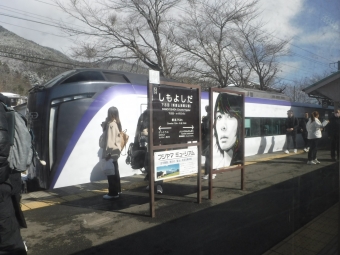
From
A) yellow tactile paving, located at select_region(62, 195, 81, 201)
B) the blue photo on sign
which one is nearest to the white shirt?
the blue photo on sign

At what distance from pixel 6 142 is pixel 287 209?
11.6ft

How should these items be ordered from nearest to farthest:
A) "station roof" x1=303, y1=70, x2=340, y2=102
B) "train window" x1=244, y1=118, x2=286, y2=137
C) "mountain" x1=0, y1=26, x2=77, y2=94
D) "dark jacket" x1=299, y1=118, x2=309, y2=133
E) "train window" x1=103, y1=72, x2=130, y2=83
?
1. "mountain" x1=0, y1=26, x2=77, y2=94
2. "station roof" x1=303, y1=70, x2=340, y2=102
3. "train window" x1=103, y1=72, x2=130, y2=83
4. "dark jacket" x1=299, y1=118, x2=309, y2=133
5. "train window" x1=244, y1=118, x2=286, y2=137

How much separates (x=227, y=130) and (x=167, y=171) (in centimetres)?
143

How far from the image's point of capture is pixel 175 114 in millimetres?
4012

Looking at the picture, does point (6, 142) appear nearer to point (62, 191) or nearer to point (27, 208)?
point (27, 208)

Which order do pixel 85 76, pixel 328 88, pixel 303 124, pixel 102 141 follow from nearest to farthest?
pixel 328 88 → pixel 85 76 → pixel 102 141 → pixel 303 124

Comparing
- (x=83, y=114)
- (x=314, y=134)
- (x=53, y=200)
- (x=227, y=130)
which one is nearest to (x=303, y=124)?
(x=314, y=134)

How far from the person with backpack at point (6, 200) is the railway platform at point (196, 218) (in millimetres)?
365

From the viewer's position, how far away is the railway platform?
3.00 metres

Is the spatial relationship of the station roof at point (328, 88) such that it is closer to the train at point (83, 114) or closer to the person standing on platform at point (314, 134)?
the train at point (83, 114)

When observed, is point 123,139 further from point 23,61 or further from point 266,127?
point 266,127

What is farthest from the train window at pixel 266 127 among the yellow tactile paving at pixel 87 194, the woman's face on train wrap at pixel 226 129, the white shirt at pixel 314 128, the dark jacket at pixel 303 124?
the yellow tactile paving at pixel 87 194

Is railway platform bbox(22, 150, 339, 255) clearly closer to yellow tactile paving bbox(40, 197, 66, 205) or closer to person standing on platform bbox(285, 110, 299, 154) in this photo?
yellow tactile paving bbox(40, 197, 66, 205)

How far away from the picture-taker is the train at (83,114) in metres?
3.30
